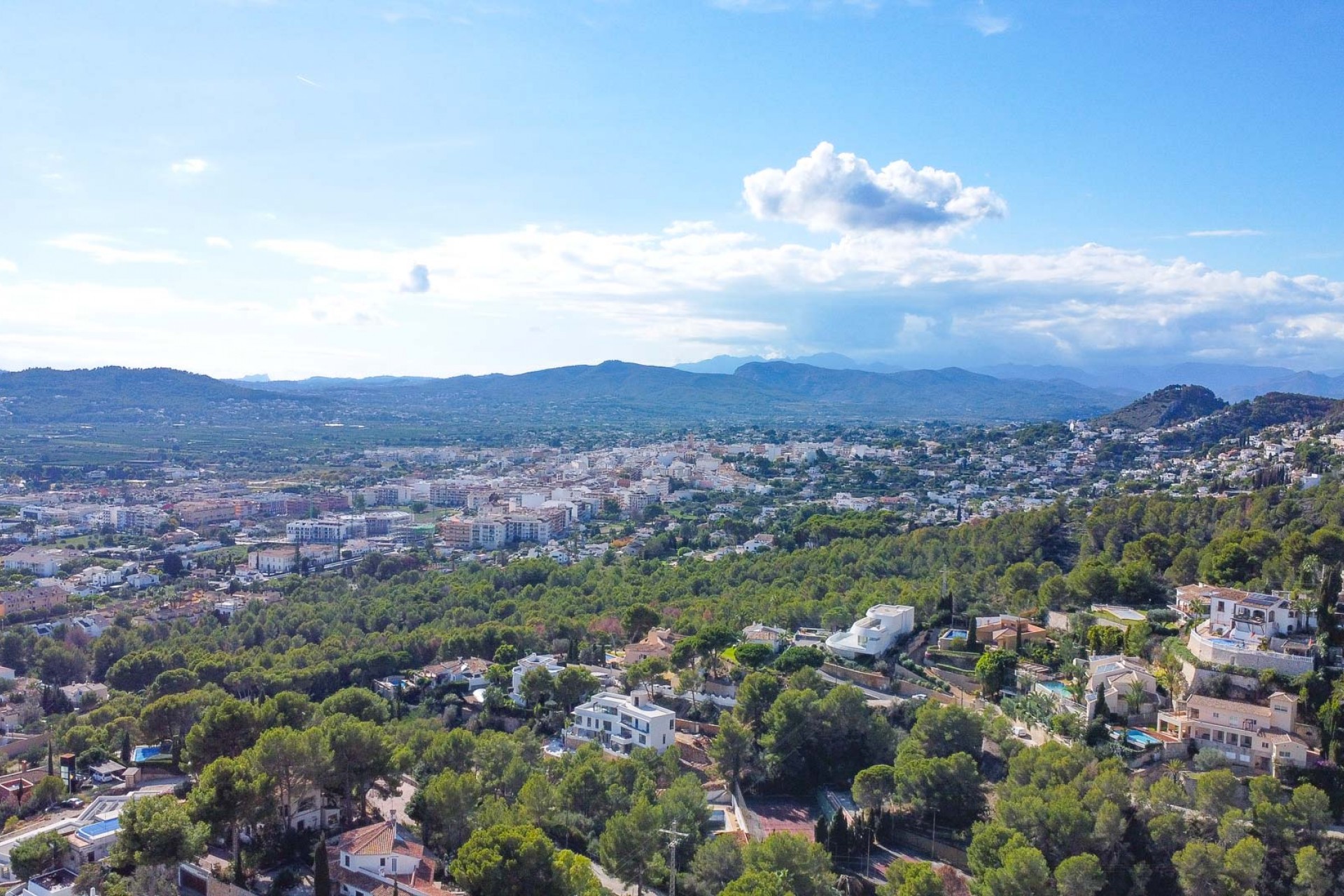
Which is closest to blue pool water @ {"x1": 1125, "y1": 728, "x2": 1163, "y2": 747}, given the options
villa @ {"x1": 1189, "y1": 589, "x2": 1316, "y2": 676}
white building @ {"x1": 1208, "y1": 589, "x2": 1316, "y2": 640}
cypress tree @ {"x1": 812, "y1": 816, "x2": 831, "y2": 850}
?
villa @ {"x1": 1189, "y1": 589, "x2": 1316, "y2": 676}

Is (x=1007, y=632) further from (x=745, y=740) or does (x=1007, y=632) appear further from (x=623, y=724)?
(x=623, y=724)

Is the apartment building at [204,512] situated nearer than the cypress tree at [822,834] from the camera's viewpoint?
No

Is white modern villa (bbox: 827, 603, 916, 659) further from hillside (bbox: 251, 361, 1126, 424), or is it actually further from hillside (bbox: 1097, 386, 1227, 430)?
hillside (bbox: 251, 361, 1126, 424)

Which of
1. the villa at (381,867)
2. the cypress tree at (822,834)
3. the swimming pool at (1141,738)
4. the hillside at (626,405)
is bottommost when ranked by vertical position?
the cypress tree at (822,834)

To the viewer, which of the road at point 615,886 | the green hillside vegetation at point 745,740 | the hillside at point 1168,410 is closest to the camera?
the green hillside vegetation at point 745,740

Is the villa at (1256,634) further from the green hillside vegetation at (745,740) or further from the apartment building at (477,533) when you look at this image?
the apartment building at (477,533)

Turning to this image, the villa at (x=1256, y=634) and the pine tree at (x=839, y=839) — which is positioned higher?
the villa at (x=1256, y=634)

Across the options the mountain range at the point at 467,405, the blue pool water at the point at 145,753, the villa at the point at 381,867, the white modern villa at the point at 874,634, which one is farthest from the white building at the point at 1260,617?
the mountain range at the point at 467,405
